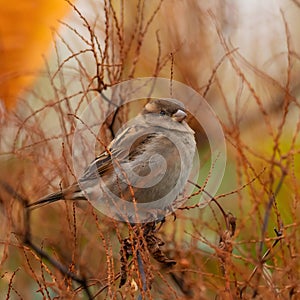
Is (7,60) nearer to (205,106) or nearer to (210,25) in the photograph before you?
(210,25)

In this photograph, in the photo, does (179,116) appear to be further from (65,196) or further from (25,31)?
(25,31)

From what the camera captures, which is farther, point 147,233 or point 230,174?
point 230,174

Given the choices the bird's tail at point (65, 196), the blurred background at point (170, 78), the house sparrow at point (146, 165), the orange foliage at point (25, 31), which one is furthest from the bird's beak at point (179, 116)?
the orange foliage at point (25, 31)

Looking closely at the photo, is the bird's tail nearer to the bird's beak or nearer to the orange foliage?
the bird's beak

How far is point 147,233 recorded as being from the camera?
1649 mm

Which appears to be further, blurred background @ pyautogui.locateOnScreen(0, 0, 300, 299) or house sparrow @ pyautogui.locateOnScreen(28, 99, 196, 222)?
blurred background @ pyautogui.locateOnScreen(0, 0, 300, 299)

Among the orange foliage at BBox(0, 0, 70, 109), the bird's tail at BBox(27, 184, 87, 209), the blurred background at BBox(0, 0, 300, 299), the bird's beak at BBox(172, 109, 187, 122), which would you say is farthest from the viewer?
the orange foliage at BBox(0, 0, 70, 109)

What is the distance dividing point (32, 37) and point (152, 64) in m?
0.98

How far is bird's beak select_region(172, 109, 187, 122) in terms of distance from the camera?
1956 mm

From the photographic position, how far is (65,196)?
1.81 metres

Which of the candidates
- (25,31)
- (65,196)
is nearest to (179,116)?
(65,196)

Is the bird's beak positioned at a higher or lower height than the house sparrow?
higher

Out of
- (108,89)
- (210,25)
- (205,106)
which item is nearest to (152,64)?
(210,25)

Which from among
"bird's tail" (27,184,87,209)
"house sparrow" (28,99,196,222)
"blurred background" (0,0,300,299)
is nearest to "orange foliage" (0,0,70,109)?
"blurred background" (0,0,300,299)
